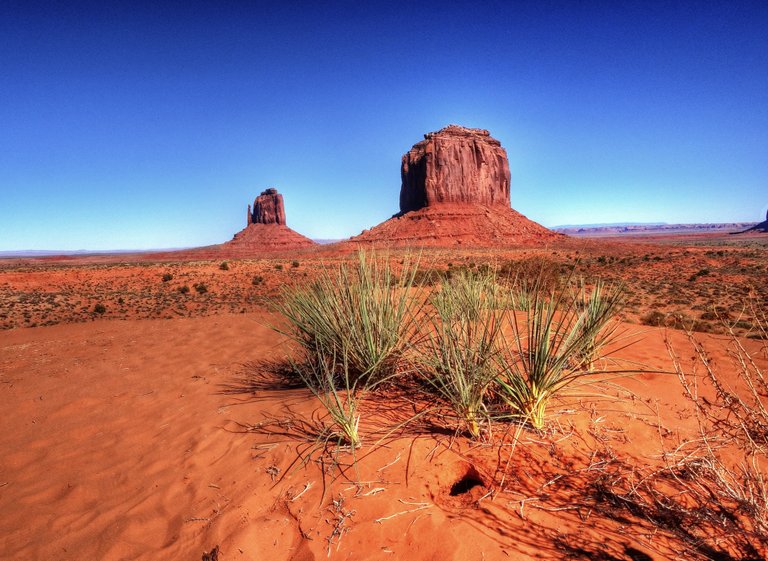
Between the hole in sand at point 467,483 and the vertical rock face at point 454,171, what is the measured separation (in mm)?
68522

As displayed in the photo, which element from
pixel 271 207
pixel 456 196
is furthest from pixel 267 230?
pixel 456 196

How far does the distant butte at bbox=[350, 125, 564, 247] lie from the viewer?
196 ft

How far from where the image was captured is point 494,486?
2439mm

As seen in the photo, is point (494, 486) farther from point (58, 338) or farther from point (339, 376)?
point (58, 338)

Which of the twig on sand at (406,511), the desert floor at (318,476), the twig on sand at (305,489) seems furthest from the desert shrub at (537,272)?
the twig on sand at (305,489)

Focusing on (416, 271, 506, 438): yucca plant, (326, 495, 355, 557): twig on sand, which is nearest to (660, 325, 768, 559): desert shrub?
(416, 271, 506, 438): yucca plant

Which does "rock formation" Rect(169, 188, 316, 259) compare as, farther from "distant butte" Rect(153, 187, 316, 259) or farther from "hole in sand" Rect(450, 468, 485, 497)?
"hole in sand" Rect(450, 468, 485, 497)

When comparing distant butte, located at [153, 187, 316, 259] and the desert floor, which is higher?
distant butte, located at [153, 187, 316, 259]

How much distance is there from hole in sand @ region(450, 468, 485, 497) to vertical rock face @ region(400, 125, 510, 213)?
6852 centimetres

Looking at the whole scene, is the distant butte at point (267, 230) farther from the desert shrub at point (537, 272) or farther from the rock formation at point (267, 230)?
the desert shrub at point (537, 272)

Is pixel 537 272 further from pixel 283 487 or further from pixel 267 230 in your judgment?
pixel 267 230

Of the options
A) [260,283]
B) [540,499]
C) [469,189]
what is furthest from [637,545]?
[469,189]

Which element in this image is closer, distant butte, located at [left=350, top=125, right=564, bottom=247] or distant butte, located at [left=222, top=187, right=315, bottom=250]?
distant butte, located at [left=350, top=125, right=564, bottom=247]

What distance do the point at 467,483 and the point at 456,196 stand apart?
70494 mm
